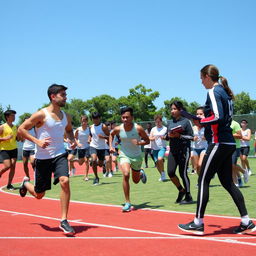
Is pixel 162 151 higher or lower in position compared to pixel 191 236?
higher

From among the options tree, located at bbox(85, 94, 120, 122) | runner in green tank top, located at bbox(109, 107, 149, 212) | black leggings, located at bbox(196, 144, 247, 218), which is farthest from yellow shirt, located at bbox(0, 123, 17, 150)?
tree, located at bbox(85, 94, 120, 122)

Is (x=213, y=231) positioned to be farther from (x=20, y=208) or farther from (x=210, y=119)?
(x=20, y=208)

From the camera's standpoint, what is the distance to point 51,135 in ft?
21.2

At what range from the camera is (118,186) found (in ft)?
41.3

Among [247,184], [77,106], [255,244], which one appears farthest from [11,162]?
[77,106]

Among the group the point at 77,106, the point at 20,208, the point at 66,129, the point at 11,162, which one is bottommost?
the point at 20,208

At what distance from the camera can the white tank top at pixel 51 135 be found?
6.45m

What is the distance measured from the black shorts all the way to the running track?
2.30 feet

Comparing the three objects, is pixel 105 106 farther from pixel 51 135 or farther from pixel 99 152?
pixel 51 135

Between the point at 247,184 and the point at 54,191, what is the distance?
225 inches

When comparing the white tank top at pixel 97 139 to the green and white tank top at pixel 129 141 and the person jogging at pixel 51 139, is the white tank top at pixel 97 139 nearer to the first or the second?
the green and white tank top at pixel 129 141

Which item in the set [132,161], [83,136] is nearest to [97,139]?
[83,136]

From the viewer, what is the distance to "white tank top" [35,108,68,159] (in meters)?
6.45

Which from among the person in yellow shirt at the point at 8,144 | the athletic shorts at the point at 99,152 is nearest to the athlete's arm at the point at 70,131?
the person in yellow shirt at the point at 8,144
